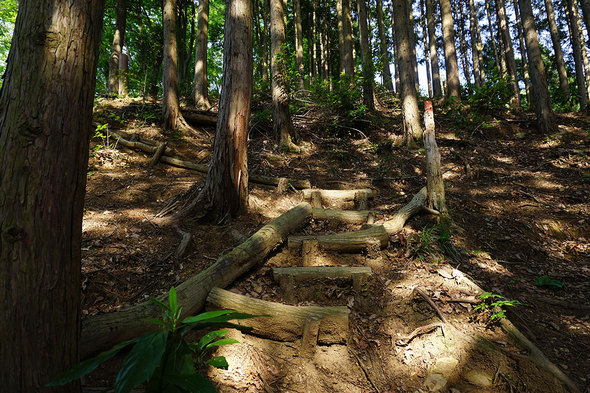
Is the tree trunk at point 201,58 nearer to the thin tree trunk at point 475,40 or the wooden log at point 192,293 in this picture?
the wooden log at point 192,293

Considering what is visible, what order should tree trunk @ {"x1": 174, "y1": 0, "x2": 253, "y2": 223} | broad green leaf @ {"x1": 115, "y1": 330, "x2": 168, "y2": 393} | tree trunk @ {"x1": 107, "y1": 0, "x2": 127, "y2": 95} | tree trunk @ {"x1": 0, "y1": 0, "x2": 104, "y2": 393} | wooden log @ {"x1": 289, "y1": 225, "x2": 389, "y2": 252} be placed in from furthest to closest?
tree trunk @ {"x1": 107, "y1": 0, "x2": 127, "y2": 95}, tree trunk @ {"x1": 174, "y1": 0, "x2": 253, "y2": 223}, wooden log @ {"x1": 289, "y1": 225, "x2": 389, "y2": 252}, tree trunk @ {"x1": 0, "y1": 0, "x2": 104, "y2": 393}, broad green leaf @ {"x1": 115, "y1": 330, "x2": 168, "y2": 393}

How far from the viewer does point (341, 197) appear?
19.6ft

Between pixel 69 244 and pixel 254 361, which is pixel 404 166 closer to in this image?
pixel 254 361

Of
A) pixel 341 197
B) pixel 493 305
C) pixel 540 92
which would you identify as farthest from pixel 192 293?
pixel 540 92

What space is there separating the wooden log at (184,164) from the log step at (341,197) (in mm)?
394

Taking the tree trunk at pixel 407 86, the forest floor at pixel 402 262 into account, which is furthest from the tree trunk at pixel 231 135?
the tree trunk at pixel 407 86

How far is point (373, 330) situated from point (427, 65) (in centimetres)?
3012

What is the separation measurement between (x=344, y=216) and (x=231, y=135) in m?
2.30

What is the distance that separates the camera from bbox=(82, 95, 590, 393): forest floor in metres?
2.45

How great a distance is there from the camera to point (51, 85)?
1.53 metres

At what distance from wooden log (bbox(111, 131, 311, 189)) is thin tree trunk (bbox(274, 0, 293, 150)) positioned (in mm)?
2170

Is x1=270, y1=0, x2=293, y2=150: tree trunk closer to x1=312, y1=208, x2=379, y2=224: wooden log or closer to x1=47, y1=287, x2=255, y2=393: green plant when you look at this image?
x1=312, y1=208, x2=379, y2=224: wooden log

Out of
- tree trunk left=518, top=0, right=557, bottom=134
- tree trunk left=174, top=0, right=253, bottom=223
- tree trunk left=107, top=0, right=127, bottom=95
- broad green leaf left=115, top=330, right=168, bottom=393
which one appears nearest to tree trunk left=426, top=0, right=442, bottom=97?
tree trunk left=518, top=0, right=557, bottom=134

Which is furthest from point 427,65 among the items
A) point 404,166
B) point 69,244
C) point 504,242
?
point 69,244
